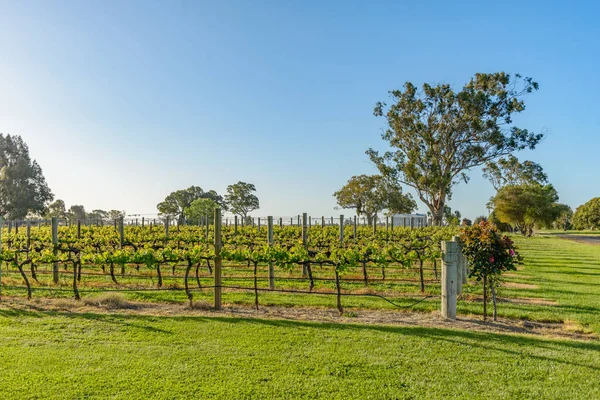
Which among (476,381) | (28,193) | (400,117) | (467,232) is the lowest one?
(476,381)

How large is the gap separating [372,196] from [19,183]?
46061 mm

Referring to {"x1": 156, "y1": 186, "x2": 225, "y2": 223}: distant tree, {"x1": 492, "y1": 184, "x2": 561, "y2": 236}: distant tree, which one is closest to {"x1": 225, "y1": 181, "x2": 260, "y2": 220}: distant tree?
{"x1": 156, "y1": 186, "x2": 225, "y2": 223}: distant tree

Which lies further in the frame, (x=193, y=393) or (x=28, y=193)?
(x=28, y=193)

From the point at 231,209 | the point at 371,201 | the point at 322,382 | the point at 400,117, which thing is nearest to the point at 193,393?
the point at 322,382

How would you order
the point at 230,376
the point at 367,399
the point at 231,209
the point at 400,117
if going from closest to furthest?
the point at 367,399, the point at 230,376, the point at 400,117, the point at 231,209

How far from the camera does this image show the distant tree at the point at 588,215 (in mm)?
61412

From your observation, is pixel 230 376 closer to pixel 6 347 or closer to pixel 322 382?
pixel 322 382

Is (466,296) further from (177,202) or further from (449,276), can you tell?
(177,202)

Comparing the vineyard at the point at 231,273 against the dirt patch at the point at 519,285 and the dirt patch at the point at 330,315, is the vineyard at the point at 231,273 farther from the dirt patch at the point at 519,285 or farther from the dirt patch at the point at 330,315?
the dirt patch at the point at 519,285

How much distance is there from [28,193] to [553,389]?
66106 mm

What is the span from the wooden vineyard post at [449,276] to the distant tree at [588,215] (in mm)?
65831

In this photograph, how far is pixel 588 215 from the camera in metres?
63.6

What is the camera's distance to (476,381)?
13.9 feet

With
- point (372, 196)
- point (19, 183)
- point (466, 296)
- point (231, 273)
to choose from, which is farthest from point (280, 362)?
point (19, 183)
